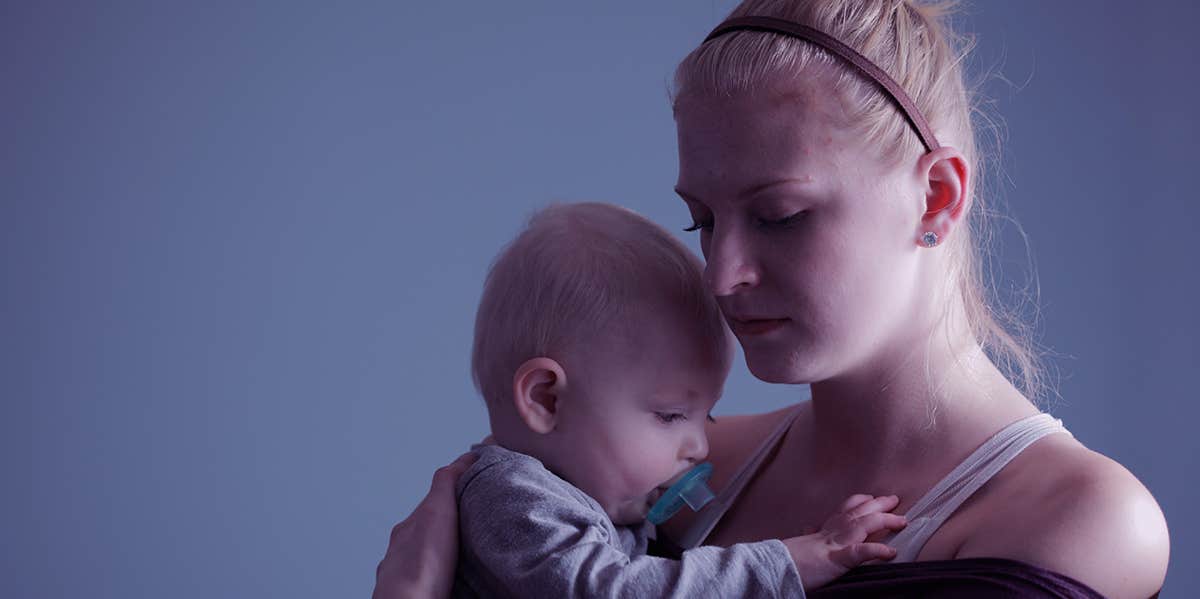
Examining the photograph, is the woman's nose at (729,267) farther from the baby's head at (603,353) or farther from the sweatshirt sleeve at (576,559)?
the sweatshirt sleeve at (576,559)

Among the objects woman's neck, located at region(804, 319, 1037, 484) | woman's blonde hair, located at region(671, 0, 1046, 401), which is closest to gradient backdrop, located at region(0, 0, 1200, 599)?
woman's blonde hair, located at region(671, 0, 1046, 401)

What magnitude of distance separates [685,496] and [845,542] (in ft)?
0.84

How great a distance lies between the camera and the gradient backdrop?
8.25 ft

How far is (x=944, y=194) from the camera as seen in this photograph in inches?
51.1

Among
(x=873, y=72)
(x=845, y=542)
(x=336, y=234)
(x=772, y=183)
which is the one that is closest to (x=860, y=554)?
(x=845, y=542)

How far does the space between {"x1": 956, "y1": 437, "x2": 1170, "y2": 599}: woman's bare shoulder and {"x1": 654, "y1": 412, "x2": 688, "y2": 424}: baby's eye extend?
1.17 feet

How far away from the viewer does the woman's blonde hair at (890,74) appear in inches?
50.1

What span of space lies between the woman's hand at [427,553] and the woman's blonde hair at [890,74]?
53cm

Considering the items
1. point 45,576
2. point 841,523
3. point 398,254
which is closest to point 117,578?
point 45,576

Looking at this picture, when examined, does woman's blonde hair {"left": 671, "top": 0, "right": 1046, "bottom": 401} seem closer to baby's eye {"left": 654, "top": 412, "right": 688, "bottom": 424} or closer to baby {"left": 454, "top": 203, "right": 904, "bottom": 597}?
baby {"left": 454, "top": 203, "right": 904, "bottom": 597}

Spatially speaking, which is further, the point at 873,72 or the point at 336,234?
the point at 336,234

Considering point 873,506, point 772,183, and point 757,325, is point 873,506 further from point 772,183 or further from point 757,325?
point 772,183

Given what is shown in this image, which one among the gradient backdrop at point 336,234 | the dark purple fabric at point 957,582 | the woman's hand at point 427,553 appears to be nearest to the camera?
the dark purple fabric at point 957,582

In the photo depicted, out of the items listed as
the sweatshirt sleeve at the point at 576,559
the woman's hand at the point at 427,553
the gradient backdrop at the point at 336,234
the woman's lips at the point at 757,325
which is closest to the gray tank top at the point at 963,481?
the sweatshirt sleeve at the point at 576,559
